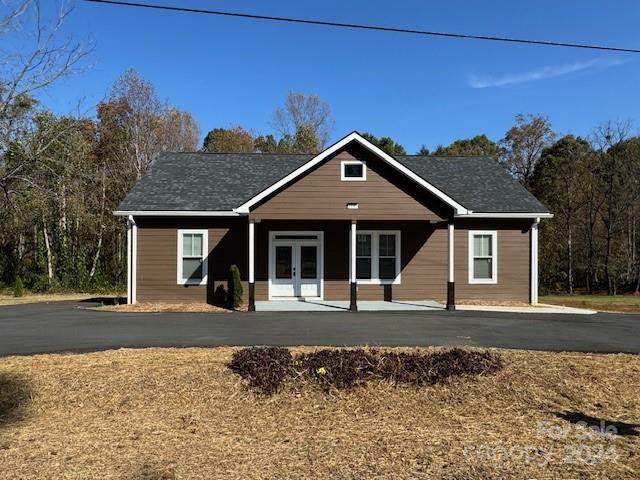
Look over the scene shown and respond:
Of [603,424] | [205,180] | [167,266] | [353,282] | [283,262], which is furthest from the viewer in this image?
[205,180]

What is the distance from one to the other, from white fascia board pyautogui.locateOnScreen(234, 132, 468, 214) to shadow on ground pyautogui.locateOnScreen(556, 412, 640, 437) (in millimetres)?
10402

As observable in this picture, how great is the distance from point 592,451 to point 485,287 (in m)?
13.7

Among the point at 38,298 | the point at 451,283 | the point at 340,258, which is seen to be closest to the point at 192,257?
the point at 340,258

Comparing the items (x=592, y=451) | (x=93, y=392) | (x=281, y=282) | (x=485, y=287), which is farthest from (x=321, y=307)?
(x=592, y=451)

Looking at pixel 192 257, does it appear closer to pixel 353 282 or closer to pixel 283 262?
pixel 283 262

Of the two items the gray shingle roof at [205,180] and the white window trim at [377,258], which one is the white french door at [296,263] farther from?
the gray shingle roof at [205,180]

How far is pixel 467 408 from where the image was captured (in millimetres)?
6266

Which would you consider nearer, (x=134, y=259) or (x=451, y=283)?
(x=451, y=283)

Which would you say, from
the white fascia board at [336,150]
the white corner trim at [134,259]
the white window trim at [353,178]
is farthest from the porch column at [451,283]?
the white corner trim at [134,259]

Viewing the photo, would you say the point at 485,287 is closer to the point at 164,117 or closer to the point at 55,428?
the point at 55,428

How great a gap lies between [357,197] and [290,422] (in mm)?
10906

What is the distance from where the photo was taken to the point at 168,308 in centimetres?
1595

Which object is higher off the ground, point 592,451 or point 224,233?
point 224,233

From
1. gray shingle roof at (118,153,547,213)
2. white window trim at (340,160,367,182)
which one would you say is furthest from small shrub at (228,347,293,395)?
gray shingle roof at (118,153,547,213)
